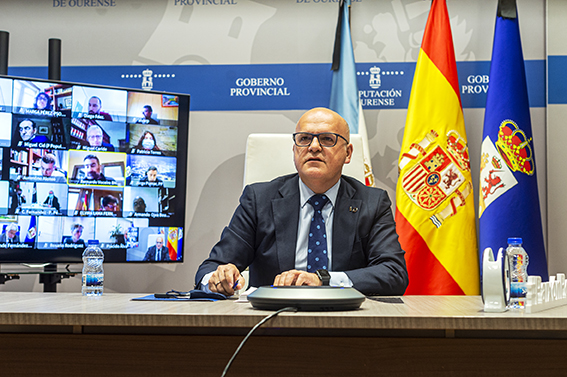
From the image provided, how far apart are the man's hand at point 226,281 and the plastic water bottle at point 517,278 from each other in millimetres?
656

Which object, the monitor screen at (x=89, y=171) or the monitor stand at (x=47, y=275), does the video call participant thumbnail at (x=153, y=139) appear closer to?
the monitor screen at (x=89, y=171)

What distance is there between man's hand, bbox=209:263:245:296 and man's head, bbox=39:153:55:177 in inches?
59.1

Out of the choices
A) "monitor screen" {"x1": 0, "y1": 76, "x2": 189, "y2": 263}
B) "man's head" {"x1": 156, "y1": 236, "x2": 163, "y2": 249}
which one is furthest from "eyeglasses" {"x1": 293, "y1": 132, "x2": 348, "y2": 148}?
"man's head" {"x1": 156, "y1": 236, "x2": 163, "y2": 249}

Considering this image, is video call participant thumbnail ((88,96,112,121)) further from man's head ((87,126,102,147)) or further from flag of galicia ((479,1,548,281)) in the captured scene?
flag of galicia ((479,1,548,281))

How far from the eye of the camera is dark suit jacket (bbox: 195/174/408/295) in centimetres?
195

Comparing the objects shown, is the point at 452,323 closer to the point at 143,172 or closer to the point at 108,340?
the point at 108,340

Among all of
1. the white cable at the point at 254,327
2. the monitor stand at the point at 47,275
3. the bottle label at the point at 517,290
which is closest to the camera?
the white cable at the point at 254,327

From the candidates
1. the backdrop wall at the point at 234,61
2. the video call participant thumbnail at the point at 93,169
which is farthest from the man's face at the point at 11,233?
the backdrop wall at the point at 234,61

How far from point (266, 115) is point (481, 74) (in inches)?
50.8

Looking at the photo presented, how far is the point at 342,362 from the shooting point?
3.31 feet

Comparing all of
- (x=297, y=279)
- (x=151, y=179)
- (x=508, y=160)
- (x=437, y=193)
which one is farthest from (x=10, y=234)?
(x=508, y=160)

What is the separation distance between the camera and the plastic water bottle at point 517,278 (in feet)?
3.52

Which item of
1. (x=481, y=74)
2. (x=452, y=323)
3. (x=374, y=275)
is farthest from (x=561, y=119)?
(x=452, y=323)

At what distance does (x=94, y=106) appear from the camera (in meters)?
2.64
